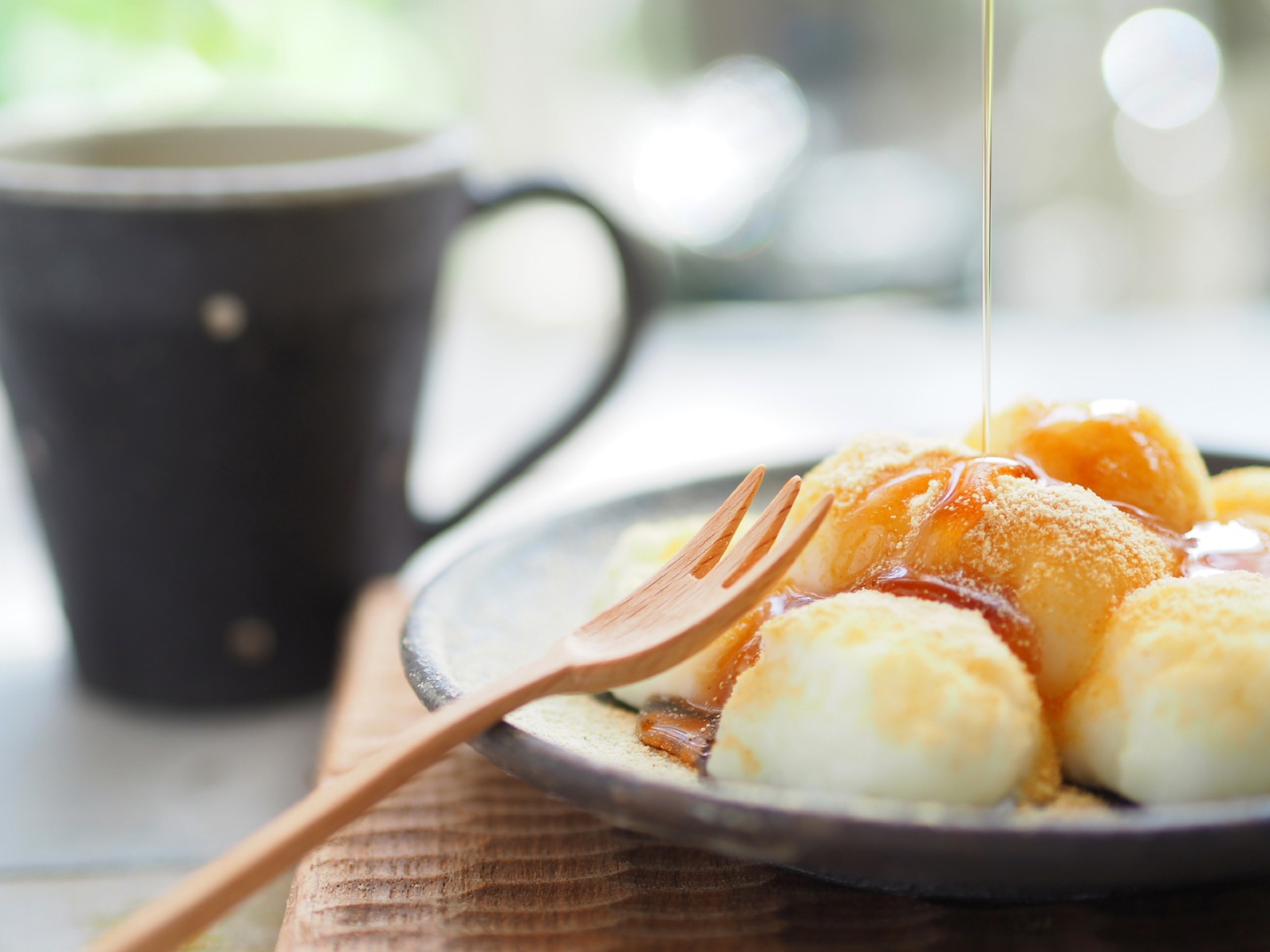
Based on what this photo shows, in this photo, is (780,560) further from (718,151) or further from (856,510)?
(718,151)

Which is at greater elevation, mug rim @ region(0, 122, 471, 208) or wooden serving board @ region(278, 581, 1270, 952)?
mug rim @ region(0, 122, 471, 208)

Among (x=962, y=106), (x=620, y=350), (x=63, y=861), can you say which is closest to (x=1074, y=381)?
(x=620, y=350)

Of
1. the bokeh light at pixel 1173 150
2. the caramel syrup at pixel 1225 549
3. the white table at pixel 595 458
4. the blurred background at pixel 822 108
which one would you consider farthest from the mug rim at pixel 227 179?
the bokeh light at pixel 1173 150

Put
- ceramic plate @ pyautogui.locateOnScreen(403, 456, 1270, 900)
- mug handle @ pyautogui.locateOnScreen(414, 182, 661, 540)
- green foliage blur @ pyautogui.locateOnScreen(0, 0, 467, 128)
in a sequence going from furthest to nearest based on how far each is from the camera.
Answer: green foliage blur @ pyautogui.locateOnScreen(0, 0, 467, 128)
mug handle @ pyautogui.locateOnScreen(414, 182, 661, 540)
ceramic plate @ pyautogui.locateOnScreen(403, 456, 1270, 900)

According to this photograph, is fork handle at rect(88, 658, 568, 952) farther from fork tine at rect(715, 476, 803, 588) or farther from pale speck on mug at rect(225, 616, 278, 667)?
pale speck on mug at rect(225, 616, 278, 667)

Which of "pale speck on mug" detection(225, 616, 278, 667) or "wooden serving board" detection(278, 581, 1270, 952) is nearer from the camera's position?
"wooden serving board" detection(278, 581, 1270, 952)

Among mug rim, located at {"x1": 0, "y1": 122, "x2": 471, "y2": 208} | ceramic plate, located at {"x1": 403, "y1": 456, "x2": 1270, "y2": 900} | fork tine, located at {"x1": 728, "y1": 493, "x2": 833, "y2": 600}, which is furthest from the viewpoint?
mug rim, located at {"x1": 0, "y1": 122, "x2": 471, "y2": 208}

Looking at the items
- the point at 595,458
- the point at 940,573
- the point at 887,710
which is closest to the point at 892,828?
the point at 887,710

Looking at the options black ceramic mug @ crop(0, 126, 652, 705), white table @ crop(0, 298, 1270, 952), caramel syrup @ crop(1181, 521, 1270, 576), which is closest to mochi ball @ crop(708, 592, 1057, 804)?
caramel syrup @ crop(1181, 521, 1270, 576)
